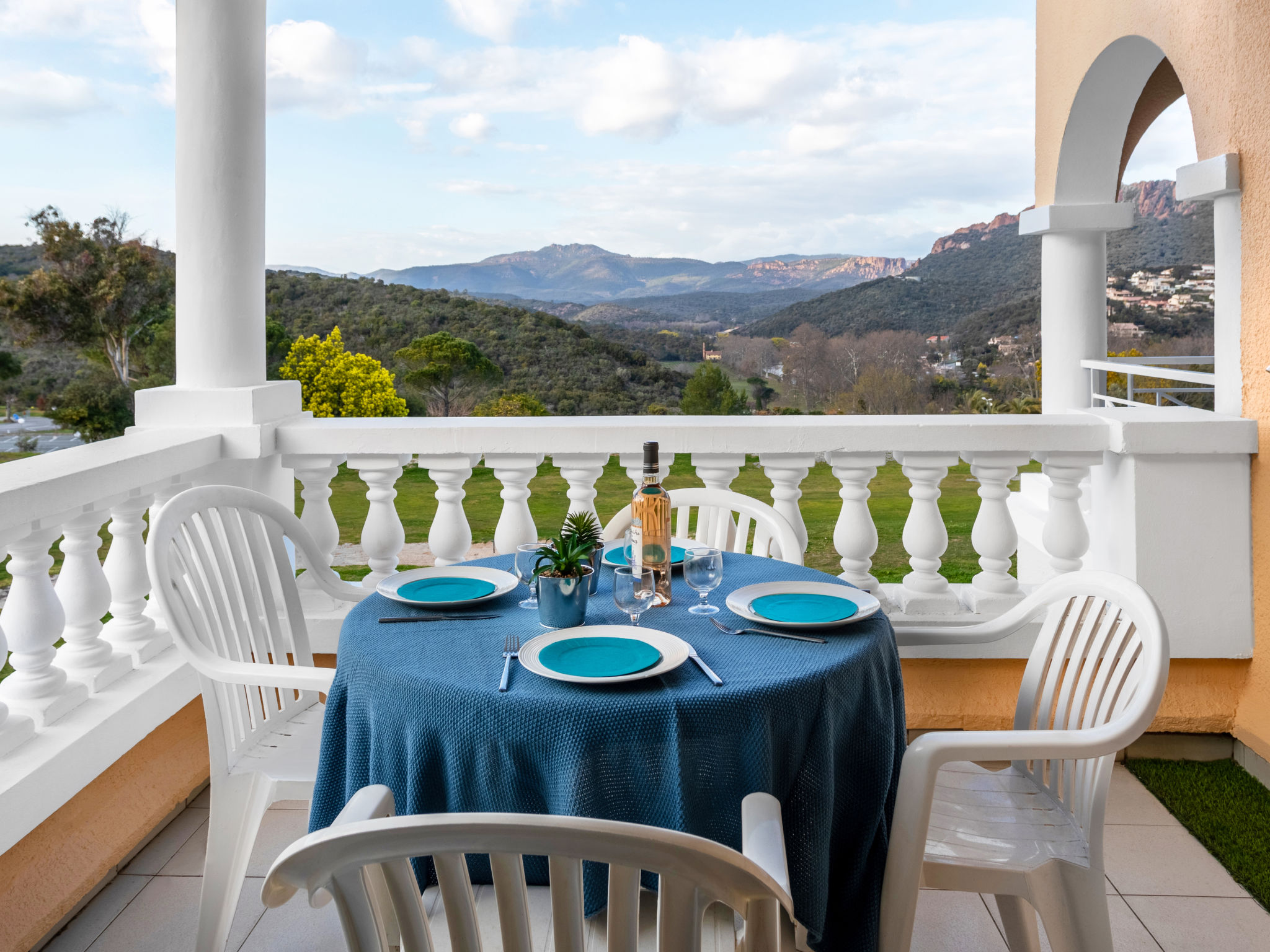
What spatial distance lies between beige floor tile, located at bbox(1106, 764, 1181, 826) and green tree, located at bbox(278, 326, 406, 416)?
41.4 feet

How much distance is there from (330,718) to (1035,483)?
437 centimetres

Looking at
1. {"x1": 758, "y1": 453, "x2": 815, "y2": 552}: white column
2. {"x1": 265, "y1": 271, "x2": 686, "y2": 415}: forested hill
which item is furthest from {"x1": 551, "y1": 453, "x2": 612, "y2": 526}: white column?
{"x1": 265, "y1": 271, "x2": 686, "y2": 415}: forested hill

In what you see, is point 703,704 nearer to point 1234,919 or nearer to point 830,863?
point 830,863

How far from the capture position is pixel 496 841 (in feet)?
2.28

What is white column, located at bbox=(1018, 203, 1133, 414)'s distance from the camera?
436cm

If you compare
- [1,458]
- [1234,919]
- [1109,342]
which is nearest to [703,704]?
[1234,919]

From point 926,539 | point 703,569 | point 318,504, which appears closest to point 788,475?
point 926,539

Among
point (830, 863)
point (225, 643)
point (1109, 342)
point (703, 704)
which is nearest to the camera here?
point (703, 704)

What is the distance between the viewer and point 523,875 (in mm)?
712

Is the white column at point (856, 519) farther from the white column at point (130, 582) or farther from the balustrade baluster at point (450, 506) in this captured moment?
the white column at point (130, 582)

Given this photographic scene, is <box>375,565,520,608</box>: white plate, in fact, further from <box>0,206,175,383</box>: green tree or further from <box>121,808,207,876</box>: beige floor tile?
<box>0,206,175,383</box>: green tree

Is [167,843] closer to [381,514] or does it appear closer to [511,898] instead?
[381,514]

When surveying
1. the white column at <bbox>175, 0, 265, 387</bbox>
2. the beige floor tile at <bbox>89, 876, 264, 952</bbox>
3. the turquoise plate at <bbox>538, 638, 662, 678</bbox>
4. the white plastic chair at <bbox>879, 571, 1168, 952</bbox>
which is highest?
the white column at <bbox>175, 0, 265, 387</bbox>

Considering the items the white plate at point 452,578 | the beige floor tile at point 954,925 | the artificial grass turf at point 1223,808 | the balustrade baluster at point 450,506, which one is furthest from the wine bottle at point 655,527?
the artificial grass turf at point 1223,808
